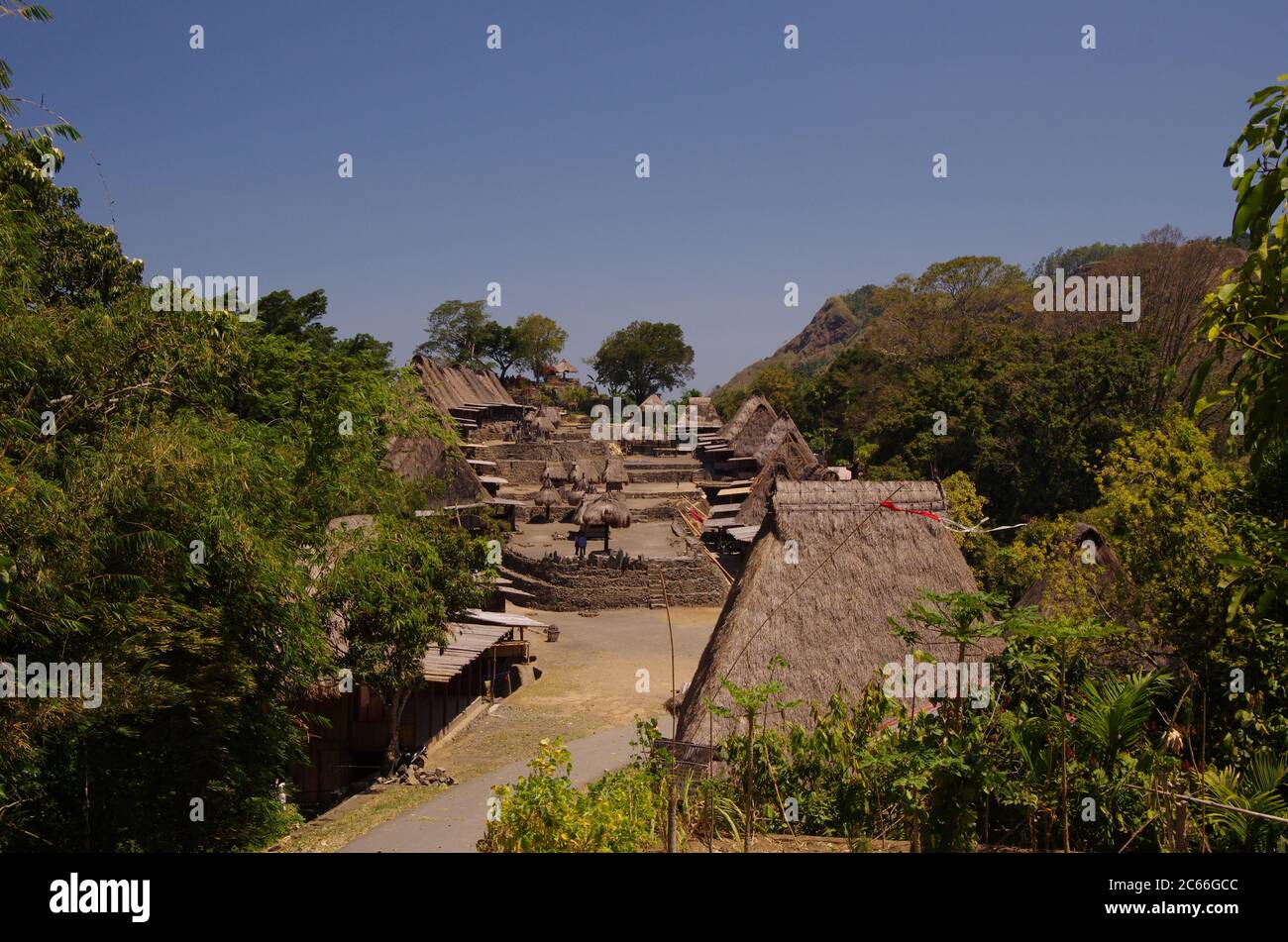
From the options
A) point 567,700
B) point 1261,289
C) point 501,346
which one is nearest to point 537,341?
point 501,346

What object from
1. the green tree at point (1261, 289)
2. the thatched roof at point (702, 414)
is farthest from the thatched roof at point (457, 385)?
the green tree at point (1261, 289)

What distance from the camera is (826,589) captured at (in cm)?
1203

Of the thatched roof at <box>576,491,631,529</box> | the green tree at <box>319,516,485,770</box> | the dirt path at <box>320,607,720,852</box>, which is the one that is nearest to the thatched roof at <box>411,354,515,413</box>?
the thatched roof at <box>576,491,631,529</box>

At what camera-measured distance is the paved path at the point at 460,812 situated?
1000 centimetres

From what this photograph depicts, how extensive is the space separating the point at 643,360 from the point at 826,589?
71.6 metres

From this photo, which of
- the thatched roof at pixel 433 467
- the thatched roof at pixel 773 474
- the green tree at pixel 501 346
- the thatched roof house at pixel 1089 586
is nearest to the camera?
the thatched roof house at pixel 1089 586

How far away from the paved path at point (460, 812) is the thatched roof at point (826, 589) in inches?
92.3

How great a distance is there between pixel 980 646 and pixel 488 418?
48354 mm

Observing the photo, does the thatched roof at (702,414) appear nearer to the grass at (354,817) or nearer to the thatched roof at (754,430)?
the thatched roof at (754,430)

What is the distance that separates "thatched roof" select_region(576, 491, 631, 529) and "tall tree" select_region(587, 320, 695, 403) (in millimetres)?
52046

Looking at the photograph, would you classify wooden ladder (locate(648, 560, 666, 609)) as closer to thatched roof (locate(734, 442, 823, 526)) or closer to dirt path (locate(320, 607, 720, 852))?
dirt path (locate(320, 607, 720, 852))

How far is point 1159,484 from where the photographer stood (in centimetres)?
1484
